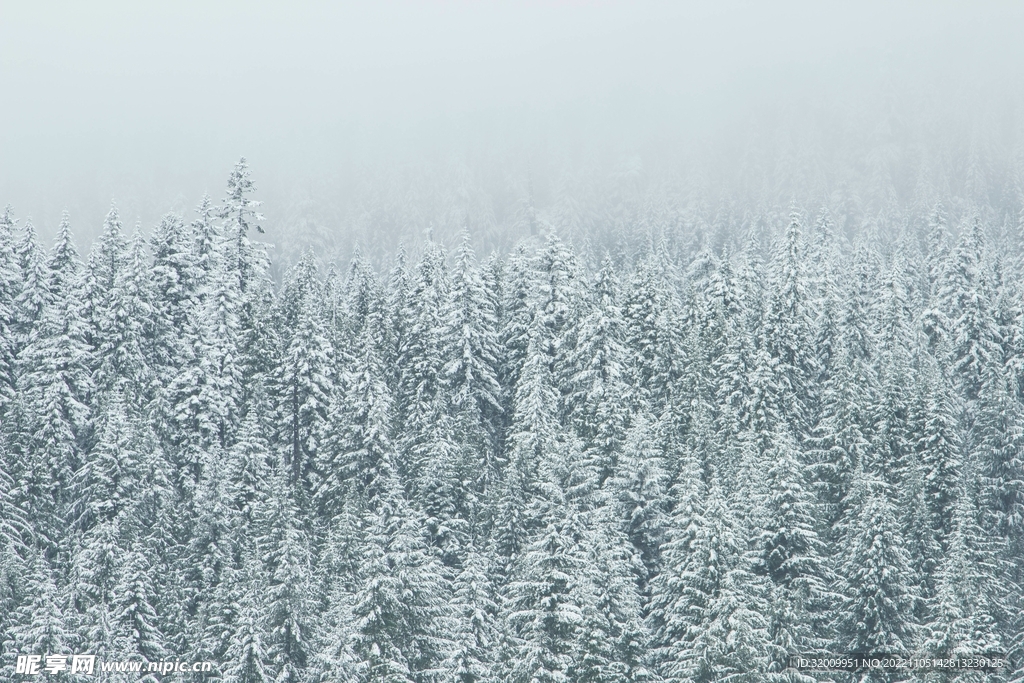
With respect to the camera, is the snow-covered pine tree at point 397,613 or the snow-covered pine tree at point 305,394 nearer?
the snow-covered pine tree at point 397,613

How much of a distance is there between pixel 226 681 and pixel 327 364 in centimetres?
1917

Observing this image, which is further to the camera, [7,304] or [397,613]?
[7,304]

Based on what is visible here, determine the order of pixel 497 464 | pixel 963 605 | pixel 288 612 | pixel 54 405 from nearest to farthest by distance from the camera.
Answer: pixel 963 605
pixel 288 612
pixel 54 405
pixel 497 464

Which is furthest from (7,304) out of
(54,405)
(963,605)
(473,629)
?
(963,605)

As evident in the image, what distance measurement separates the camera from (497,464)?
4747 centimetres

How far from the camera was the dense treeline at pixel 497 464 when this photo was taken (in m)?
32.8

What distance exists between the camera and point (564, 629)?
32.3 metres

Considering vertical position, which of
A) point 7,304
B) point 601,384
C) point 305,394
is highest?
point 7,304

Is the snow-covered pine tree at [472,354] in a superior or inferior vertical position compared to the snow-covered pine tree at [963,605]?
superior

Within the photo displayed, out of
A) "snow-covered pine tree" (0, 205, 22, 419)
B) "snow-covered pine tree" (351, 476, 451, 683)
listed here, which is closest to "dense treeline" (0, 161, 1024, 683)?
Answer: "snow-covered pine tree" (351, 476, 451, 683)

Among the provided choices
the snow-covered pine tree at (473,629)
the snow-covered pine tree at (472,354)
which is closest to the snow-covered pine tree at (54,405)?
the snow-covered pine tree at (472,354)

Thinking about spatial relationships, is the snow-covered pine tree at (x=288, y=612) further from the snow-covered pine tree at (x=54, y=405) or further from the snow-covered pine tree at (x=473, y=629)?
the snow-covered pine tree at (x=54, y=405)

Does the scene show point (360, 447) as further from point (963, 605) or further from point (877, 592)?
point (963, 605)

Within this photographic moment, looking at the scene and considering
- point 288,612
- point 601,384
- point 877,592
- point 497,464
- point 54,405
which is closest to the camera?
point 877,592
